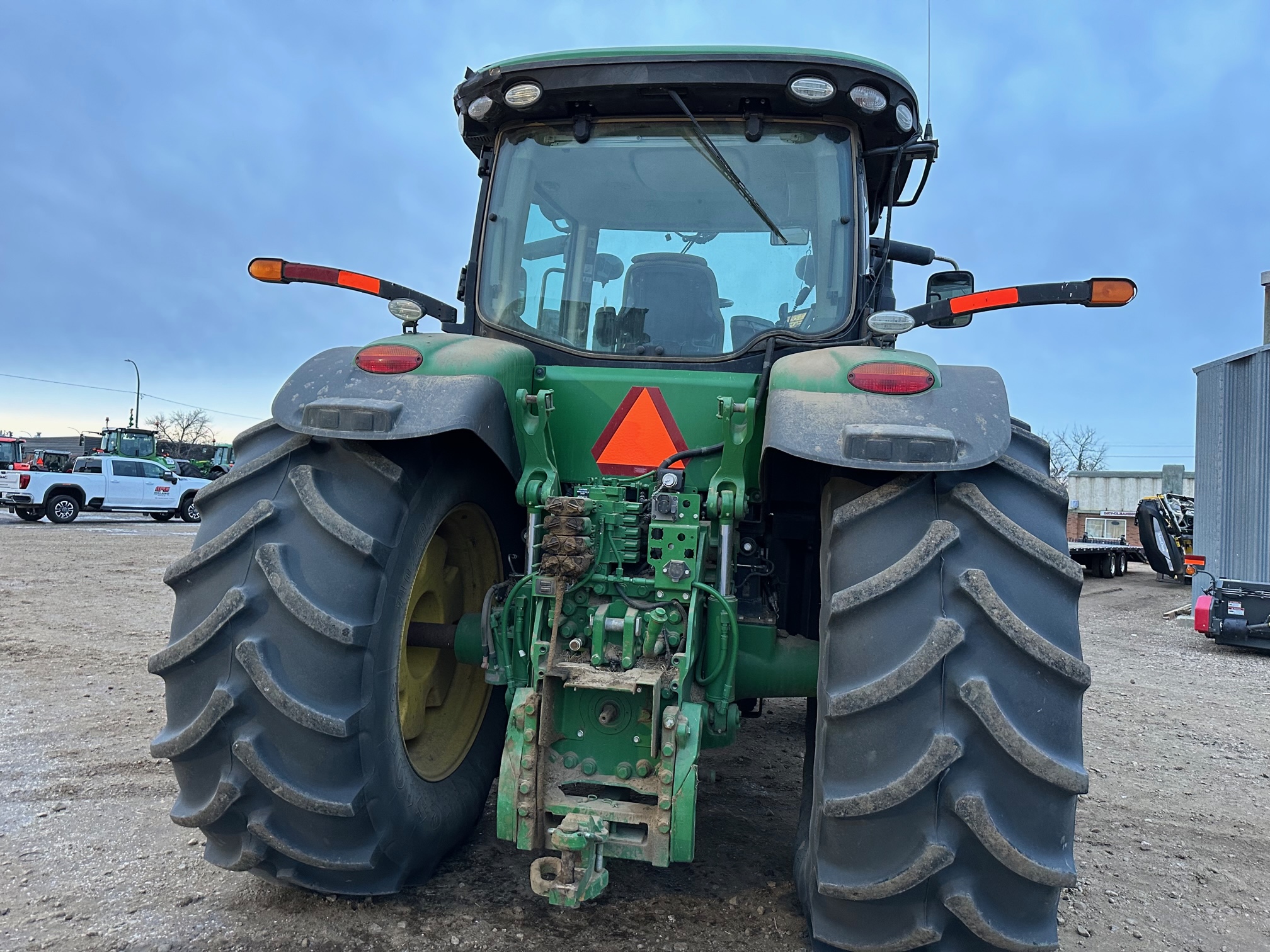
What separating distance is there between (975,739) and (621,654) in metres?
0.90

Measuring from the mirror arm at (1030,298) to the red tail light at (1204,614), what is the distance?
857 centimetres

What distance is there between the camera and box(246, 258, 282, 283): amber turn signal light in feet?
10.3

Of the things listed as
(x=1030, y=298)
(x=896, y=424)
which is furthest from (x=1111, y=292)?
(x=896, y=424)

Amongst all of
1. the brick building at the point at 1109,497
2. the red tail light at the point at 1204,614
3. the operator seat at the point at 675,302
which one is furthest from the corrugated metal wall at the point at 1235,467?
the brick building at the point at 1109,497

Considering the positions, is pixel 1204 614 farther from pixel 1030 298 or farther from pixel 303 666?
pixel 303 666

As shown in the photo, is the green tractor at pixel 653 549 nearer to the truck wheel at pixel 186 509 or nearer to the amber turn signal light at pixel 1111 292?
the amber turn signal light at pixel 1111 292

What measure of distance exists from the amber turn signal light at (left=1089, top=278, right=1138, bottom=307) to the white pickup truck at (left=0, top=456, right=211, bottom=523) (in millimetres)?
21045

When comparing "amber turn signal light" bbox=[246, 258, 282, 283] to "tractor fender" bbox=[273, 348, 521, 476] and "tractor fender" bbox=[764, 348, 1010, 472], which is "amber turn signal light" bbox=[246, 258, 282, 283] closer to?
"tractor fender" bbox=[273, 348, 521, 476]

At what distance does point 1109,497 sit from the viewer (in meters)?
32.2

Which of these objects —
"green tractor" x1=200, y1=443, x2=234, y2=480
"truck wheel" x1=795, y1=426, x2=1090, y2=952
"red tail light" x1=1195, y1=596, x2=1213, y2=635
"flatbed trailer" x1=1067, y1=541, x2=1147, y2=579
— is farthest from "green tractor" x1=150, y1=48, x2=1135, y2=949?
→ "green tractor" x1=200, y1=443, x2=234, y2=480

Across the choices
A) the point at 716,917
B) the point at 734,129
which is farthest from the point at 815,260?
the point at 716,917

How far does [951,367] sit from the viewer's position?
2.41m

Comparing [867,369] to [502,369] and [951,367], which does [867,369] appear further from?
[502,369]

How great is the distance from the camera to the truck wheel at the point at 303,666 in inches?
85.0
